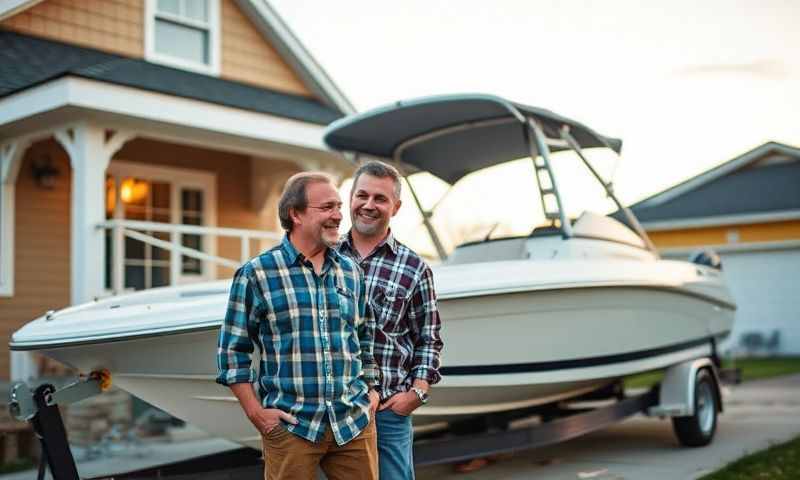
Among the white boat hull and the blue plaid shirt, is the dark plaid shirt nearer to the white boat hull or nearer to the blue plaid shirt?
the blue plaid shirt

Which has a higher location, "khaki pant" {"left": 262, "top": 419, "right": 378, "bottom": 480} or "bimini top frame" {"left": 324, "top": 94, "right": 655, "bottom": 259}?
"bimini top frame" {"left": 324, "top": 94, "right": 655, "bottom": 259}

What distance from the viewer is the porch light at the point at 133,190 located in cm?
1049

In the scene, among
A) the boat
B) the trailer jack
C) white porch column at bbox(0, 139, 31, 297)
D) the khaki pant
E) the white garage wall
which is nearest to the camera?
the khaki pant

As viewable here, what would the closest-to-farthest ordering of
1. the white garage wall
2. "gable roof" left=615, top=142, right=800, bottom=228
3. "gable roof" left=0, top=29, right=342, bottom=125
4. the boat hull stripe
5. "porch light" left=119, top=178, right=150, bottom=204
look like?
the boat hull stripe, "gable roof" left=0, top=29, right=342, bottom=125, "porch light" left=119, top=178, right=150, bottom=204, the white garage wall, "gable roof" left=615, top=142, right=800, bottom=228

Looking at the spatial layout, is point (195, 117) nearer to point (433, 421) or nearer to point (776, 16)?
point (433, 421)

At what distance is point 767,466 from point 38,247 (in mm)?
7805

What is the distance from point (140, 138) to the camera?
10.7 m

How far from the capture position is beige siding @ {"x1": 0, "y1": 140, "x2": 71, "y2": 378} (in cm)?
944

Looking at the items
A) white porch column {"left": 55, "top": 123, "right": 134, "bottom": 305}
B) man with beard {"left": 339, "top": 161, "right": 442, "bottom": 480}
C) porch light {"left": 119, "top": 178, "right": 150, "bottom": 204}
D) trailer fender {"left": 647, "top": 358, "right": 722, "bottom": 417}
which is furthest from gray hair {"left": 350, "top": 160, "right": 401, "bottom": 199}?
porch light {"left": 119, "top": 178, "right": 150, "bottom": 204}

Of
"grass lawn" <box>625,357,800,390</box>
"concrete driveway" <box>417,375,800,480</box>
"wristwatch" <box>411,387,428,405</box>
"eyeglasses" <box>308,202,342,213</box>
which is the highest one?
"eyeglasses" <box>308,202,342,213</box>

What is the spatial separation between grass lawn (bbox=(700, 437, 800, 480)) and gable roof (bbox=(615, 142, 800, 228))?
13.7 meters

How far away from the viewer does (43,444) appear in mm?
4055

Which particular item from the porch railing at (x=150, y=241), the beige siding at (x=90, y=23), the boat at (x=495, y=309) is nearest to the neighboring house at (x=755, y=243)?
the boat at (x=495, y=309)

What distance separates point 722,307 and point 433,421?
11.8ft
